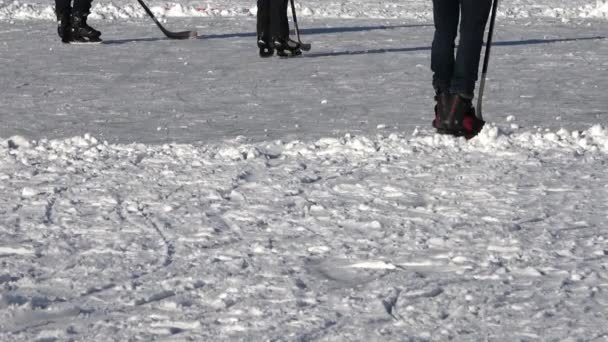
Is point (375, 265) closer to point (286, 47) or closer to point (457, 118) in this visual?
point (457, 118)

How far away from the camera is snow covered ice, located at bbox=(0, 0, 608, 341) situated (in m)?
3.44

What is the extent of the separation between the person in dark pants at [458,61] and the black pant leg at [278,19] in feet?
12.9

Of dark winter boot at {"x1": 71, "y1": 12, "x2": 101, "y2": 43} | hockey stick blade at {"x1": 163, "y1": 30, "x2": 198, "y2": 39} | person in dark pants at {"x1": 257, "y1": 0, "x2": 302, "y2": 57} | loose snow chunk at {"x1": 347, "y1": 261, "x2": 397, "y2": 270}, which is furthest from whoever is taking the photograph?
hockey stick blade at {"x1": 163, "y1": 30, "x2": 198, "y2": 39}

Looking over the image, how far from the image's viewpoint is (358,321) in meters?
3.39

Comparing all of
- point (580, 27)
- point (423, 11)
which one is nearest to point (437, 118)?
point (580, 27)

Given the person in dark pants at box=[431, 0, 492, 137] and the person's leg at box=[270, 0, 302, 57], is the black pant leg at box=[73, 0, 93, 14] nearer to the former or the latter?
the person's leg at box=[270, 0, 302, 57]

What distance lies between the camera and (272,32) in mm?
10250

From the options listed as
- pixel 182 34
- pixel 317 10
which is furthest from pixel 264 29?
pixel 317 10

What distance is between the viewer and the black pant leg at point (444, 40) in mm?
6031

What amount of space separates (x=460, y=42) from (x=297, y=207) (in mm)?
1712

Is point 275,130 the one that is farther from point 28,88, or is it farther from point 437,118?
point 28,88

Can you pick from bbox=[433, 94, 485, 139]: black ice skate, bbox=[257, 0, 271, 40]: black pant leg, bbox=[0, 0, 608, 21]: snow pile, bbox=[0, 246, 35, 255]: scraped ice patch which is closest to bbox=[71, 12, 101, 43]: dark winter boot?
bbox=[257, 0, 271, 40]: black pant leg

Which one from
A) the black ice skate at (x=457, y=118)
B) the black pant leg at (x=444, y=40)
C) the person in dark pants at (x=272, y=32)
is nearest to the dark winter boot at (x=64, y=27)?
the person in dark pants at (x=272, y=32)

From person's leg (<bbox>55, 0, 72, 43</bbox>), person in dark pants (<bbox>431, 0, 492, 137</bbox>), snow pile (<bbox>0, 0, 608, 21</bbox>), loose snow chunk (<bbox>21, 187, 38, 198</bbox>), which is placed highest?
person in dark pants (<bbox>431, 0, 492, 137</bbox>)
